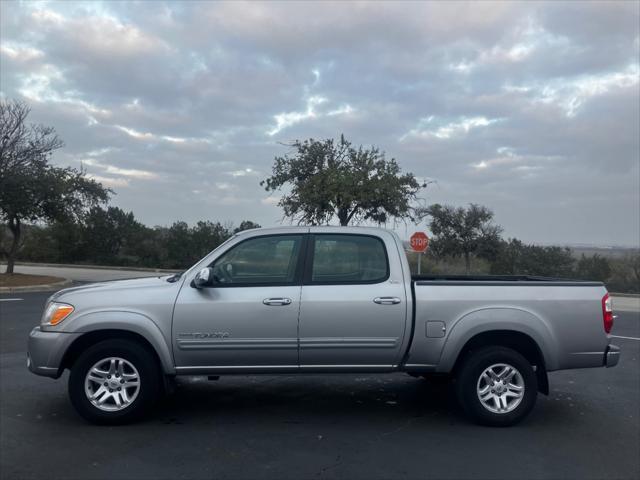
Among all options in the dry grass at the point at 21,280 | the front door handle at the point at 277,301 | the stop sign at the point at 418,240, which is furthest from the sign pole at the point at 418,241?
the front door handle at the point at 277,301

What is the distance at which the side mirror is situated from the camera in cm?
568

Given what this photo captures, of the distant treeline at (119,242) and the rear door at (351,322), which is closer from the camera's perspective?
the rear door at (351,322)

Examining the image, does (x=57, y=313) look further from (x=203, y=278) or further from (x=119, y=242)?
(x=119, y=242)

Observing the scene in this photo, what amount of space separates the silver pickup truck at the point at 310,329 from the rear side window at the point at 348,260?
2cm

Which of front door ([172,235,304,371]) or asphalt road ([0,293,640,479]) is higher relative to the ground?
front door ([172,235,304,371])

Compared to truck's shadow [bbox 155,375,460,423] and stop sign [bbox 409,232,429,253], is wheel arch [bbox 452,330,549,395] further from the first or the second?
stop sign [bbox 409,232,429,253]

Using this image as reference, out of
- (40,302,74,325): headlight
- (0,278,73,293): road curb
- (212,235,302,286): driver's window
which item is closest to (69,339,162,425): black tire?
(40,302,74,325): headlight

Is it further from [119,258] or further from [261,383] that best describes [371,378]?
[119,258]

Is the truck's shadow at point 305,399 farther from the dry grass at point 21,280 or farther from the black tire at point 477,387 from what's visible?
the dry grass at point 21,280

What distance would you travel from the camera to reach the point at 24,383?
7379 millimetres

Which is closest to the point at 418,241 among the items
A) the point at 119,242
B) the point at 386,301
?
the point at 386,301

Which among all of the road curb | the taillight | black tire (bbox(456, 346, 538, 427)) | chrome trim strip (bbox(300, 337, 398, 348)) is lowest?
black tire (bbox(456, 346, 538, 427))

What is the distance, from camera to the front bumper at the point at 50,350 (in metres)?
5.69

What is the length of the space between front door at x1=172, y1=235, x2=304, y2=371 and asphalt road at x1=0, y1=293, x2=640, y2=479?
63 cm
